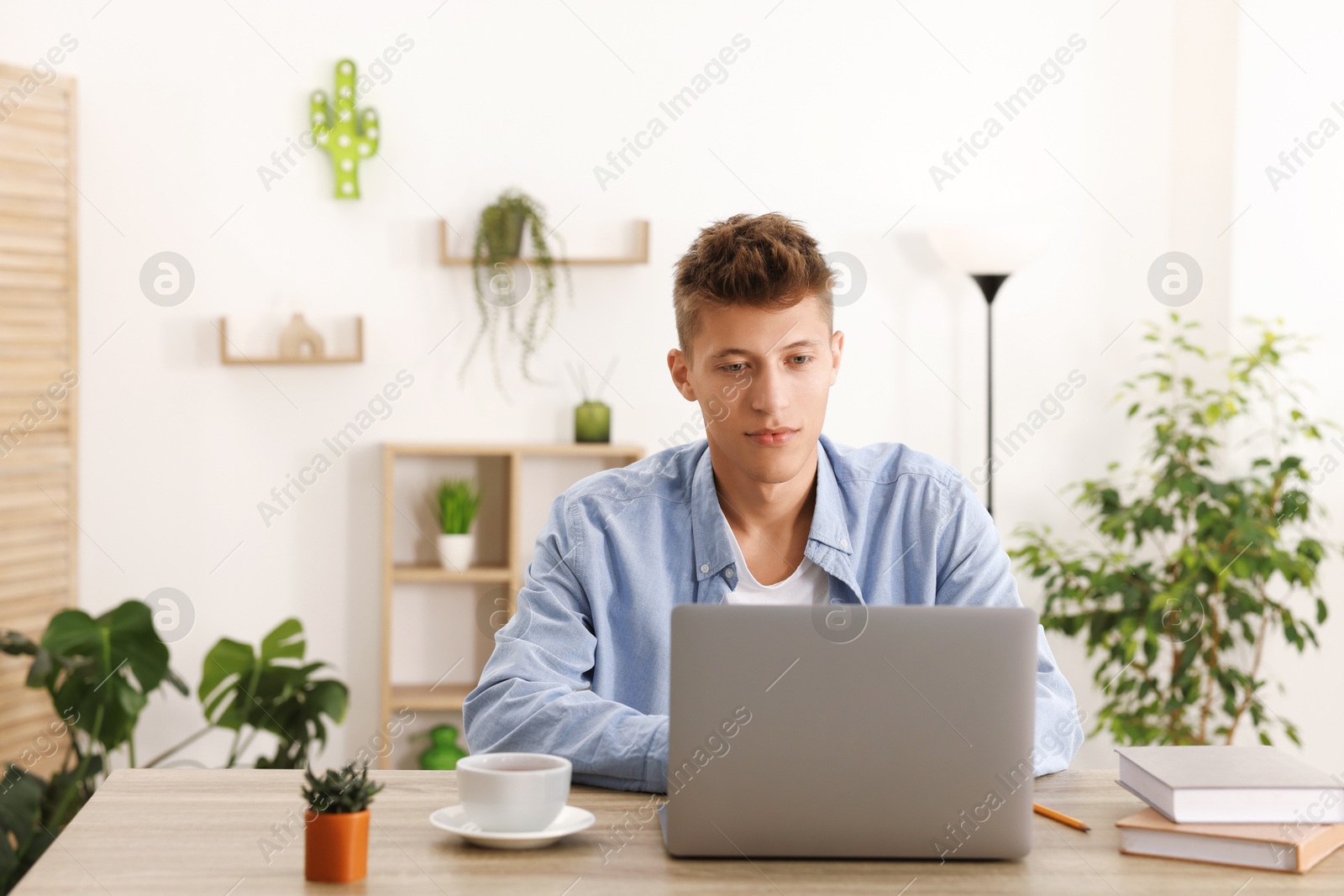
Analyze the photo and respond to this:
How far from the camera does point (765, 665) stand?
105cm

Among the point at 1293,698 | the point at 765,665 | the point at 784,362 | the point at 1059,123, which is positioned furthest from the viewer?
the point at 1059,123

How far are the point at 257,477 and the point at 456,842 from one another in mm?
2539

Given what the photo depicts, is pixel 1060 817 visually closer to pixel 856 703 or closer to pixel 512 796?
pixel 856 703

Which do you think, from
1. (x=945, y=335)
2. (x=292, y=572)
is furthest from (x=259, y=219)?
(x=945, y=335)

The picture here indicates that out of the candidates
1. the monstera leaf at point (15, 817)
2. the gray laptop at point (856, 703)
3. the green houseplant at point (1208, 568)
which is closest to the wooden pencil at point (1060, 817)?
the gray laptop at point (856, 703)

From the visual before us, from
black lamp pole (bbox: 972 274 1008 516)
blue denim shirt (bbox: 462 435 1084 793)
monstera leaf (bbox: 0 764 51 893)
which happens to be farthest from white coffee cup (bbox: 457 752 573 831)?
black lamp pole (bbox: 972 274 1008 516)

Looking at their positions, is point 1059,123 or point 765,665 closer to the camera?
point 765,665

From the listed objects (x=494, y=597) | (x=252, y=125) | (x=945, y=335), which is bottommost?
(x=494, y=597)

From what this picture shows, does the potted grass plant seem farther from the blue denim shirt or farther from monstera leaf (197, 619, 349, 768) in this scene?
the blue denim shirt

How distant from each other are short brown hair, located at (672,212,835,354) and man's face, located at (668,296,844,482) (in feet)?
0.06

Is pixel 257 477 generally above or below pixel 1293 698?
above

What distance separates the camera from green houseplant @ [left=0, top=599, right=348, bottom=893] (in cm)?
262

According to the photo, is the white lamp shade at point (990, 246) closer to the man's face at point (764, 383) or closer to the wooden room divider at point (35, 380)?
the man's face at point (764, 383)

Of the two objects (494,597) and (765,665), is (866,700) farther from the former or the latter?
(494,597)
